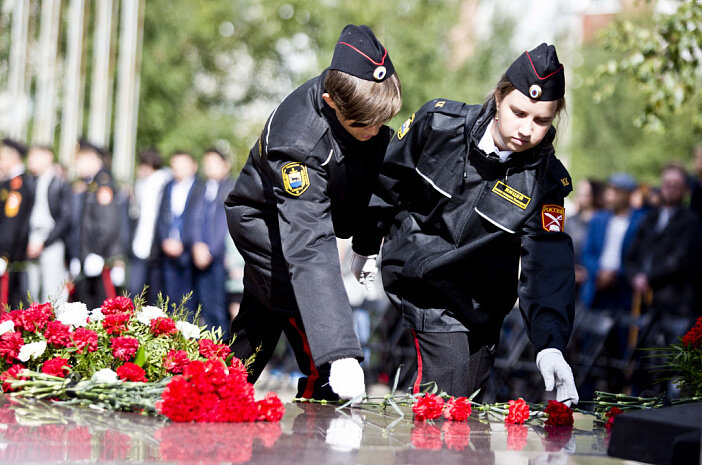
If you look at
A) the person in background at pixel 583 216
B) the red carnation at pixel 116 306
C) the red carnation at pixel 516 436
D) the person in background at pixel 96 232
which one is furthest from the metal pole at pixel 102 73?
the red carnation at pixel 516 436

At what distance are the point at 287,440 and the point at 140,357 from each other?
0.85 m

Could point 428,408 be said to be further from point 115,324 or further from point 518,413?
point 115,324

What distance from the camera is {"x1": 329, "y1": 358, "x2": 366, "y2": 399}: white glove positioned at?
3279mm

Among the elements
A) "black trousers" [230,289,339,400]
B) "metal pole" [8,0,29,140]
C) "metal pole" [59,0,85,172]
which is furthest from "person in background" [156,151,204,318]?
"metal pole" [8,0,29,140]

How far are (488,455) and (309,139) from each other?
4.51 ft

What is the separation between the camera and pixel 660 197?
8984 millimetres

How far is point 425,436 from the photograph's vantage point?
314 cm

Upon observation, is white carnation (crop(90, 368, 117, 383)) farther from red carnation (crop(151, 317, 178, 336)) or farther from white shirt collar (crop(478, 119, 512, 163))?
white shirt collar (crop(478, 119, 512, 163))

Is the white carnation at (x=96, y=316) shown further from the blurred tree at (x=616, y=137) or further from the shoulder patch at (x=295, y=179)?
the blurred tree at (x=616, y=137)

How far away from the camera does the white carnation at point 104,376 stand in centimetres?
334

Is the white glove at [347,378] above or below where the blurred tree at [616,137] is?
below

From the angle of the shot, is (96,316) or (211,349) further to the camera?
(96,316)

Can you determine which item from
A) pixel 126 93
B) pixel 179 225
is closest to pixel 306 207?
pixel 179 225

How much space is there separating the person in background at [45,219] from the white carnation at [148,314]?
7.27m
